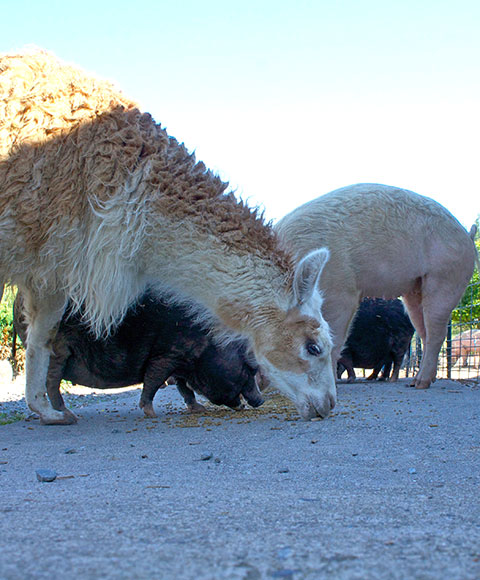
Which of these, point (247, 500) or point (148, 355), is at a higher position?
point (148, 355)

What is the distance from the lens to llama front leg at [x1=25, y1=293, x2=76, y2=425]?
18.9 ft

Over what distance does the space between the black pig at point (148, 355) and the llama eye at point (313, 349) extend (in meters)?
0.82

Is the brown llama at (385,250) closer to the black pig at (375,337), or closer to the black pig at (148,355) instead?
the black pig at (148,355)

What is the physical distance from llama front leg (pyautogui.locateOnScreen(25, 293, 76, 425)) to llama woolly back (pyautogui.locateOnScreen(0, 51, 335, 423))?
0.20m

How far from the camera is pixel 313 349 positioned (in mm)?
5504

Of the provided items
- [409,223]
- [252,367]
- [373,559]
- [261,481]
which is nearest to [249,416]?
[252,367]

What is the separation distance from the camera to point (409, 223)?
342 inches

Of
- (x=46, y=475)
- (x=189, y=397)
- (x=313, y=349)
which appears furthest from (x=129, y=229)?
(x=189, y=397)

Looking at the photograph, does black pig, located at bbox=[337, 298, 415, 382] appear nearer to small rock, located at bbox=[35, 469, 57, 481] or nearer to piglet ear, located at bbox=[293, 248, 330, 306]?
piglet ear, located at bbox=[293, 248, 330, 306]

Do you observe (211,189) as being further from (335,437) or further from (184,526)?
(184,526)

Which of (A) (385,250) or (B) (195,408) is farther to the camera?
(A) (385,250)

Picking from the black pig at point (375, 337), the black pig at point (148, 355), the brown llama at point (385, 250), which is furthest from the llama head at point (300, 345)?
the black pig at point (375, 337)

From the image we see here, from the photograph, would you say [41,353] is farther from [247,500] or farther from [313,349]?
[247,500]

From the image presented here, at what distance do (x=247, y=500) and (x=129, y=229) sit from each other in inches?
116
